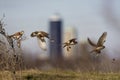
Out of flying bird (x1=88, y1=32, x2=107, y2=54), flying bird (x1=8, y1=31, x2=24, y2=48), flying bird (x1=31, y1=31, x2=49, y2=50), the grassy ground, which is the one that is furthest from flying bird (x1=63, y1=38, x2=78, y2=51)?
flying bird (x1=8, y1=31, x2=24, y2=48)

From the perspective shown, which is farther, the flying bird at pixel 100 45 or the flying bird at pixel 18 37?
the flying bird at pixel 100 45

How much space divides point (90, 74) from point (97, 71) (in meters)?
0.72

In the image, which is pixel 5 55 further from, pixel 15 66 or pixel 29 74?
pixel 29 74

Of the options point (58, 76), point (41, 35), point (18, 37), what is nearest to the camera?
point (18, 37)

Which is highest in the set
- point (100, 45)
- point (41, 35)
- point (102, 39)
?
point (41, 35)

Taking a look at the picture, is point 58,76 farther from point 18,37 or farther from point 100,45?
point 18,37

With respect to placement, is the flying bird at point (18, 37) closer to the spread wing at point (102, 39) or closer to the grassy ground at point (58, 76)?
the grassy ground at point (58, 76)

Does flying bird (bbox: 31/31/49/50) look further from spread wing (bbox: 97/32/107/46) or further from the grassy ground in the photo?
spread wing (bbox: 97/32/107/46)

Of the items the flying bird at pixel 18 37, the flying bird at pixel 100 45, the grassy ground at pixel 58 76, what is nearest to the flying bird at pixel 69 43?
the flying bird at pixel 100 45

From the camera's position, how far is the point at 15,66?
12422 millimetres

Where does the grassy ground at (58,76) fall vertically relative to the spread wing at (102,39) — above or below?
below

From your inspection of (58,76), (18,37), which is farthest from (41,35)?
(58,76)

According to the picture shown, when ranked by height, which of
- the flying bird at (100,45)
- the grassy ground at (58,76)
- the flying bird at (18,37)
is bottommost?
the grassy ground at (58,76)

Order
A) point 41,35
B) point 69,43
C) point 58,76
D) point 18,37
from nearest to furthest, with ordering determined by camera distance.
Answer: point 18,37 → point 41,35 → point 69,43 → point 58,76
